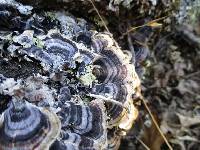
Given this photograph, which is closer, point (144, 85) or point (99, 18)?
point (99, 18)

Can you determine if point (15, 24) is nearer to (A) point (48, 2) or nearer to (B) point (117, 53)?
(A) point (48, 2)

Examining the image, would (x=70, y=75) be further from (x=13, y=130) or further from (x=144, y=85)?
(x=144, y=85)

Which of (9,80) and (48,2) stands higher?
(48,2)

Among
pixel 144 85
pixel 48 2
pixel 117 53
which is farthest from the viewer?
pixel 144 85

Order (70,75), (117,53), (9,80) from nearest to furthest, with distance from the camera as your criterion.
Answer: (9,80) < (70,75) < (117,53)

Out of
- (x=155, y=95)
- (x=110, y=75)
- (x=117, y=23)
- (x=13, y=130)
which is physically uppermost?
(x=117, y=23)

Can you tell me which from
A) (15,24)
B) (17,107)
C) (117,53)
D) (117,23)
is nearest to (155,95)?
(117,23)

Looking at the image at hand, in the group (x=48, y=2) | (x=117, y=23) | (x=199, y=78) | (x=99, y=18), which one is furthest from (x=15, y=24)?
(x=199, y=78)
